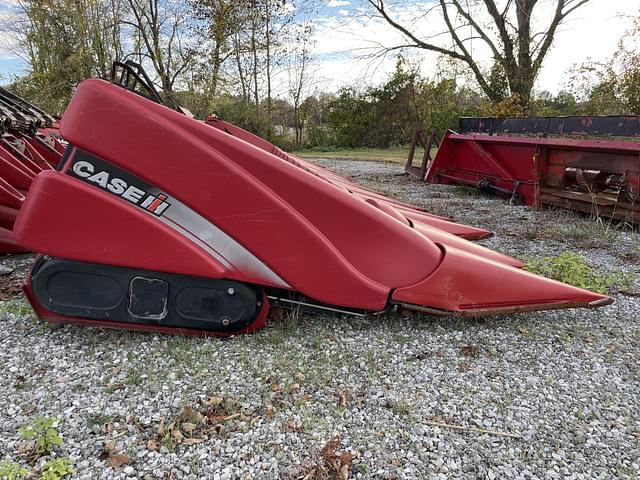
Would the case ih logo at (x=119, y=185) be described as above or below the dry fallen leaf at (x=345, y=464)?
above

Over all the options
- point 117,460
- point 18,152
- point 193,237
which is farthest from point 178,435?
point 18,152

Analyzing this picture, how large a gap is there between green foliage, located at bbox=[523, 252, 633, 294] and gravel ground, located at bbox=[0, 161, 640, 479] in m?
0.45

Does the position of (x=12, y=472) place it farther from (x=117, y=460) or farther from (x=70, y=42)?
(x=70, y=42)

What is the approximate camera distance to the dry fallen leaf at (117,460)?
56.7 inches

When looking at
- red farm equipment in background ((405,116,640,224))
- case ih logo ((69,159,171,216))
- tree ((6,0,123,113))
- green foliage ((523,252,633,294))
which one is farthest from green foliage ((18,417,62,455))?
tree ((6,0,123,113))

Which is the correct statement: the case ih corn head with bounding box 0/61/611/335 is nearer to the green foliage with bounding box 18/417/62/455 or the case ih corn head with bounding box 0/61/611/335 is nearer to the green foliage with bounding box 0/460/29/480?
the green foliage with bounding box 18/417/62/455

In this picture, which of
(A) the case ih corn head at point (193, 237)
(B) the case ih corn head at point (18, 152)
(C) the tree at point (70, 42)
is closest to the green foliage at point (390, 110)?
(C) the tree at point (70, 42)

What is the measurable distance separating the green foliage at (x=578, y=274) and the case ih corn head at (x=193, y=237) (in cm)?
122

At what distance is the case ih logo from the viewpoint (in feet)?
6.75

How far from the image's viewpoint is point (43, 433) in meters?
1.55

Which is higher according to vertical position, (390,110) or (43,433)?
(390,110)

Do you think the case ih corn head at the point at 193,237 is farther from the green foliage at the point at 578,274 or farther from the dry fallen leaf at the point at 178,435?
the green foliage at the point at 578,274

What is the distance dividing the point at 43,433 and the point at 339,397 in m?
1.07

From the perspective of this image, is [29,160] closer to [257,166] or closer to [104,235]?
[104,235]
